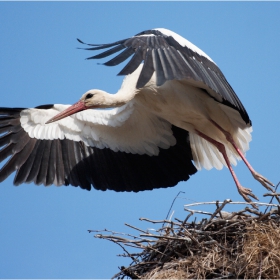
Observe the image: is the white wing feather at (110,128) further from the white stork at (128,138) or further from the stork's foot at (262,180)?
the stork's foot at (262,180)

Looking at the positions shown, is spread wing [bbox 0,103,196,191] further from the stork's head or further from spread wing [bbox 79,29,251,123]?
spread wing [bbox 79,29,251,123]

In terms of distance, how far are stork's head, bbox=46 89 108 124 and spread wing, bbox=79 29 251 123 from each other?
34.5 inches

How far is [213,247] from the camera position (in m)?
6.41

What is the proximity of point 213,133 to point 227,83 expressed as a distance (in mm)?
1019

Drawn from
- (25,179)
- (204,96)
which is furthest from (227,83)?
(25,179)

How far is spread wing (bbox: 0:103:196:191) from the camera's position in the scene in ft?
26.7

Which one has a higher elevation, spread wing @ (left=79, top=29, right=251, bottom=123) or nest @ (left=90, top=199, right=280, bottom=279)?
spread wing @ (left=79, top=29, right=251, bottom=123)

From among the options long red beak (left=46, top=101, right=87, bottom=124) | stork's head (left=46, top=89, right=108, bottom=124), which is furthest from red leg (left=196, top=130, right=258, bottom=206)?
long red beak (left=46, top=101, right=87, bottom=124)

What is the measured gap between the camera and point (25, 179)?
26.5ft

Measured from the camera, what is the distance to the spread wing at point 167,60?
245 inches

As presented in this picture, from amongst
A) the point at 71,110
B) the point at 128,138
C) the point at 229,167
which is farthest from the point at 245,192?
the point at 71,110

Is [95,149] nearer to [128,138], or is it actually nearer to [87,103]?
[128,138]

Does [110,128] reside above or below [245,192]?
above

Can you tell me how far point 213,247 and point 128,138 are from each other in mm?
2317
